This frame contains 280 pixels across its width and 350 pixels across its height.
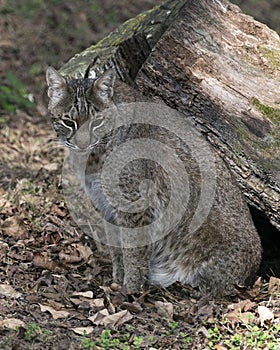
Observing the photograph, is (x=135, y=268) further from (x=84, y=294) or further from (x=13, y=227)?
(x=13, y=227)

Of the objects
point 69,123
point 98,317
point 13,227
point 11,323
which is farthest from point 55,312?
point 13,227

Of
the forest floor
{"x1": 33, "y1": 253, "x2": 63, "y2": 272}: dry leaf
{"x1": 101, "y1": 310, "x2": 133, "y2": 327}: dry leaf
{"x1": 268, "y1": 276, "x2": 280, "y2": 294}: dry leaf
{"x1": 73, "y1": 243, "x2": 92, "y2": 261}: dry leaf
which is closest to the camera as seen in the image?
the forest floor

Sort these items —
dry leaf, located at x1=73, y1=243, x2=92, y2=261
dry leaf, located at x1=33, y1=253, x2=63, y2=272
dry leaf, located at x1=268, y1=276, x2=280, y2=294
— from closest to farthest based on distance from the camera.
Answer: dry leaf, located at x1=268, y1=276, x2=280, y2=294
dry leaf, located at x1=33, y1=253, x2=63, y2=272
dry leaf, located at x1=73, y1=243, x2=92, y2=261

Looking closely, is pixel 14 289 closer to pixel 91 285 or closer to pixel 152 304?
pixel 91 285

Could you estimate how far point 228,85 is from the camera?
515 centimetres

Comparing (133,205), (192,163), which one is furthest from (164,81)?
(133,205)

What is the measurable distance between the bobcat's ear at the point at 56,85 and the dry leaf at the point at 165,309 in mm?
1801

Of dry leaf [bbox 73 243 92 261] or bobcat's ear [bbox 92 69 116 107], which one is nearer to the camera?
bobcat's ear [bbox 92 69 116 107]

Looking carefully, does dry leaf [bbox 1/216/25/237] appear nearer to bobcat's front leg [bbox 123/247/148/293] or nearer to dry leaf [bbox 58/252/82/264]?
dry leaf [bbox 58/252/82/264]

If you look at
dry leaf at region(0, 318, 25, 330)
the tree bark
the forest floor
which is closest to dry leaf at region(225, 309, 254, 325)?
the forest floor

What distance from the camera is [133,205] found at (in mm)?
5188

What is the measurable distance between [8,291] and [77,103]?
5.05 ft

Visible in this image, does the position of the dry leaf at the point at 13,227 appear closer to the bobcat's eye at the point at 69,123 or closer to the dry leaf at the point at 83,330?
the bobcat's eye at the point at 69,123

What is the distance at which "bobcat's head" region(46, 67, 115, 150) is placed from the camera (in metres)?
5.10
